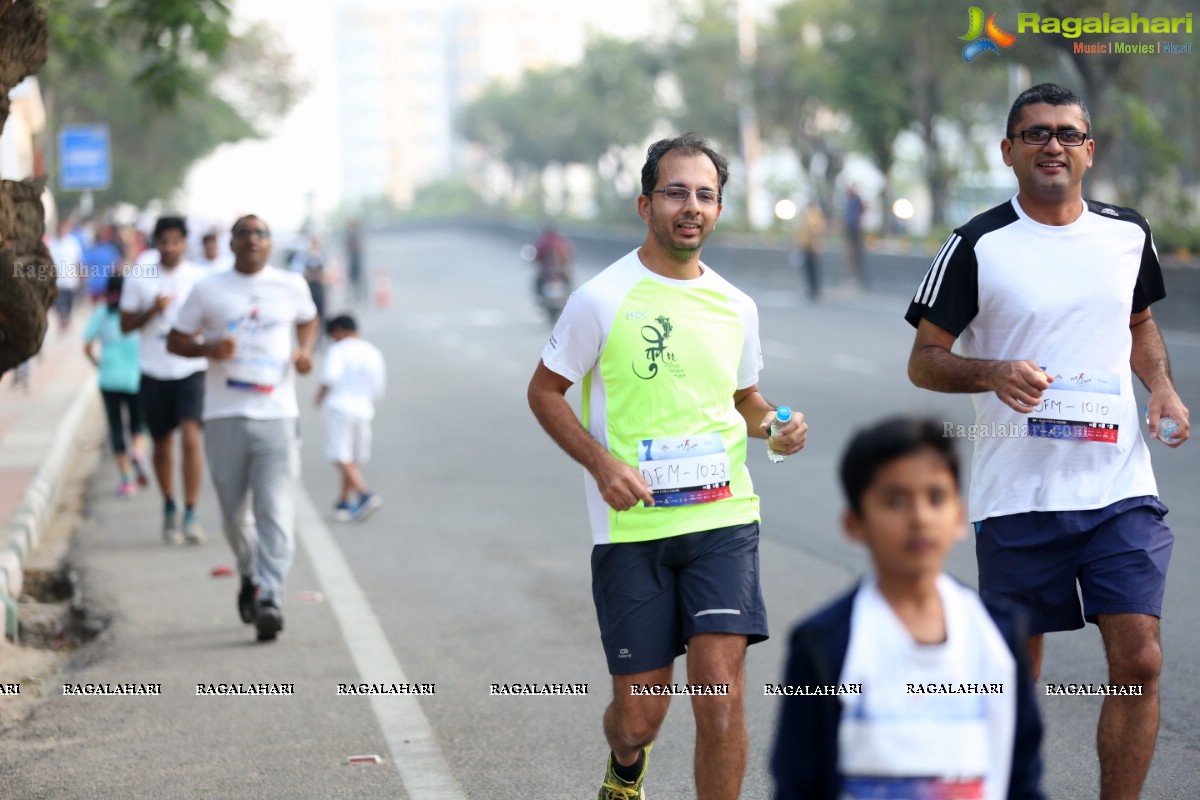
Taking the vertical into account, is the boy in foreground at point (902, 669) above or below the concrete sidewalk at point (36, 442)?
above

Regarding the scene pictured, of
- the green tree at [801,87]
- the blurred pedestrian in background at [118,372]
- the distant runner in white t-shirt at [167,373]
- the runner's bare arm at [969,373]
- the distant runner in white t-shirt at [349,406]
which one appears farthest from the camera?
the green tree at [801,87]

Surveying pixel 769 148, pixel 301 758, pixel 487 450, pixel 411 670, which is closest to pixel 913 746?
pixel 301 758

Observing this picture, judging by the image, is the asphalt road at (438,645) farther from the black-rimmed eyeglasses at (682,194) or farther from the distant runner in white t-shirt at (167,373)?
the black-rimmed eyeglasses at (682,194)

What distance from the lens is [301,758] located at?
20.8 feet

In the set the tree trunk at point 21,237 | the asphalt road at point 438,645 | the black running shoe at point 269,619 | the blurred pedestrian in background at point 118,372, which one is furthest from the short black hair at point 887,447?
the blurred pedestrian in background at point 118,372

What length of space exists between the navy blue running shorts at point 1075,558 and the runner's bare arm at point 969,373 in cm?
35

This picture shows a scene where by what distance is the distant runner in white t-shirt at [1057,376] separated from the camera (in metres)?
4.99

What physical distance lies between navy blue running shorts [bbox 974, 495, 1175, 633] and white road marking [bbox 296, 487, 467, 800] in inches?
75.2

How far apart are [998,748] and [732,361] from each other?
205cm

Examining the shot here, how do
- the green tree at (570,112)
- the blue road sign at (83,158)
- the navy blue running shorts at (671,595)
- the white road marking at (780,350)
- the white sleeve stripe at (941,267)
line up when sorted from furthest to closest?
1. the green tree at (570,112)
2. the blue road sign at (83,158)
3. the white road marking at (780,350)
4. the white sleeve stripe at (941,267)
5. the navy blue running shorts at (671,595)

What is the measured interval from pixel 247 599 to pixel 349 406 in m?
4.04

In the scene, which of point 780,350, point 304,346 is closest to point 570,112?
point 780,350

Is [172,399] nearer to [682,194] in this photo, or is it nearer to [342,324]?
[342,324]

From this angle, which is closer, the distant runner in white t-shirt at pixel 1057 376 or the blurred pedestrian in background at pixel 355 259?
the distant runner in white t-shirt at pixel 1057 376
